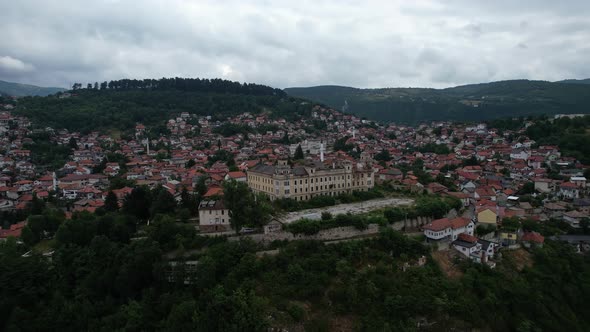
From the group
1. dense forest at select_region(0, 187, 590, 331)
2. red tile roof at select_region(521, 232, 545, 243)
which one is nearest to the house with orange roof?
dense forest at select_region(0, 187, 590, 331)

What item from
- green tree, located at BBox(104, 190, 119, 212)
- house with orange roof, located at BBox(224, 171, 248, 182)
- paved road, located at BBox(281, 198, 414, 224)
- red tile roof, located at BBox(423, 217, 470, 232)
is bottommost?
red tile roof, located at BBox(423, 217, 470, 232)

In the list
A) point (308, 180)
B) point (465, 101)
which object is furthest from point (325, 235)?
point (465, 101)

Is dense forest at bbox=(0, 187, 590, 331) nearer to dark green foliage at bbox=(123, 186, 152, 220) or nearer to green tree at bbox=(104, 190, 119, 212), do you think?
dark green foliage at bbox=(123, 186, 152, 220)

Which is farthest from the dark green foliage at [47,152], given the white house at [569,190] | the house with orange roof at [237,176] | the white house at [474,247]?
the white house at [569,190]

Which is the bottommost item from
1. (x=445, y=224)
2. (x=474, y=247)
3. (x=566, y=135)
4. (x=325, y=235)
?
(x=474, y=247)

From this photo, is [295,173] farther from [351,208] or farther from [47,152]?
[47,152]

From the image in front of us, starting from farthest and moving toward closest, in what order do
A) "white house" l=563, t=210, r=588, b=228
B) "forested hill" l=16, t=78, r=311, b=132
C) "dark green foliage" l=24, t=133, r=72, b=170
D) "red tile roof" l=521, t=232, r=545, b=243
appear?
"forested hill" l=16, t=78, r=311, b=132 < "dark green foliage" l=24, t=133, r=72, b=170 < "white house" l=563, t=210, r=588, b=228 < "red tile roof" l=521, t=232, r=545, b=243
